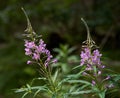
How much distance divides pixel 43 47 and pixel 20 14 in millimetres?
5317

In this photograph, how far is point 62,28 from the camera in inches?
309

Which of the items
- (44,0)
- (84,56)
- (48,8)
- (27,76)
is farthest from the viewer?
(44,0)

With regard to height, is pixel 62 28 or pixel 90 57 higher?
pixel 62 28

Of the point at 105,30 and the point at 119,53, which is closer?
the point at 119,53

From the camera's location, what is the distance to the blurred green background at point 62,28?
6653 mm

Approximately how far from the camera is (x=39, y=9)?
703cm

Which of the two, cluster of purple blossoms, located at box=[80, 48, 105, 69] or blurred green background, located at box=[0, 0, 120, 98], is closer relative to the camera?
cluster of purple blossoms, located at box=[80, 48, 105, 69]

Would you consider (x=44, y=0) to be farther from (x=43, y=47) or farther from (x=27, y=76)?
(x=43, y=47)

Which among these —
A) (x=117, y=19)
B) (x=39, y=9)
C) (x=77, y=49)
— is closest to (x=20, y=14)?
(x=39, y=9)

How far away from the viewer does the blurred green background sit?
665 centimetres

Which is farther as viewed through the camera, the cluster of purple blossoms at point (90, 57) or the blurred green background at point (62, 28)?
the blurred green background at point (62, 28)

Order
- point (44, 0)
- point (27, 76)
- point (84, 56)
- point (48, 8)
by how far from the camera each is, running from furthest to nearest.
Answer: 1. point (44, 0)
2. point (48, 8)
3. point (27, 76)
4. point (84, 56)

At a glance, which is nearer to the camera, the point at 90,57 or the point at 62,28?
the point at 90,57

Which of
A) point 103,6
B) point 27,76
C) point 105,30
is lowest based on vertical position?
point 27,76
